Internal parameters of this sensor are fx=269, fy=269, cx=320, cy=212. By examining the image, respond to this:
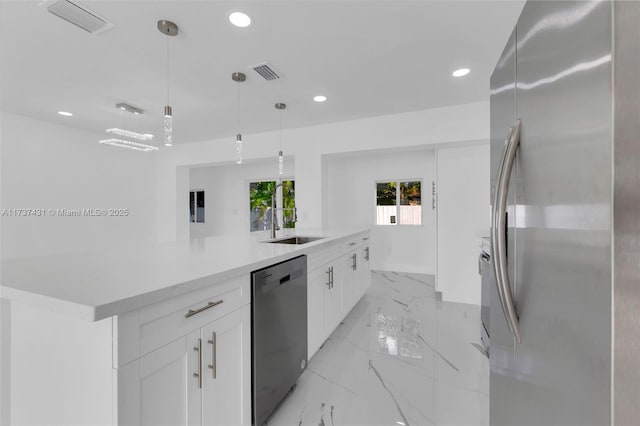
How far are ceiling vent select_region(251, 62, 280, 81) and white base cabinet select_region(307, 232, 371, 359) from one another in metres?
1.75

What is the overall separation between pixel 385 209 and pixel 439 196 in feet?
6.50

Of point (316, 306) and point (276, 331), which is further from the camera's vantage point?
point (316, 306)

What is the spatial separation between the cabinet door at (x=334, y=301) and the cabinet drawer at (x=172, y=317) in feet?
3.72

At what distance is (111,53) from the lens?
2.29 metres

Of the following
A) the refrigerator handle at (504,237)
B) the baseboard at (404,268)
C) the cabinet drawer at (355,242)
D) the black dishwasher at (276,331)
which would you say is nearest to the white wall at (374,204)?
the baseboard at (404,268)

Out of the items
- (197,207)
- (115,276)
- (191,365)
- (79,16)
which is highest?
(79,16)

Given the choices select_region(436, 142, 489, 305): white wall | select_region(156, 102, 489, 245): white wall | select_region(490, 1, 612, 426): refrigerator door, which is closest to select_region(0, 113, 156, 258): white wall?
select_region(156, 102, 489, 245): white wall

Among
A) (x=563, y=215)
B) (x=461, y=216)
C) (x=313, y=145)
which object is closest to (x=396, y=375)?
(x=563, y=215)

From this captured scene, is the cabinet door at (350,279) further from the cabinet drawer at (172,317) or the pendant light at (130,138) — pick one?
the pendant light at (130,138)

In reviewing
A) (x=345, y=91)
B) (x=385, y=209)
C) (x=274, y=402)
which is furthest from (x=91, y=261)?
(x=385, y=209)

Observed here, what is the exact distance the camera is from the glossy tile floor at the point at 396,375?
1590mm

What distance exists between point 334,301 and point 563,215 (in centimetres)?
206

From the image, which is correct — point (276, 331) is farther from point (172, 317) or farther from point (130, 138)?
point (130, 138)

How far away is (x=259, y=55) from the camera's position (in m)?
2.32
